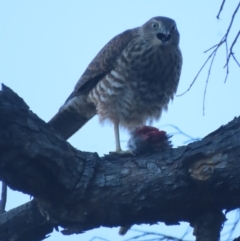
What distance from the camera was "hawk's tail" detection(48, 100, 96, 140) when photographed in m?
6.25

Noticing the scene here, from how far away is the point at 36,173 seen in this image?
371 centimetres

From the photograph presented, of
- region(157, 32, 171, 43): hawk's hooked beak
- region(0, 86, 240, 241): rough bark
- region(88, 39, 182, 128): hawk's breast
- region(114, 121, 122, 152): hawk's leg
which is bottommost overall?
region(0, 86, 240, 241): rough bark

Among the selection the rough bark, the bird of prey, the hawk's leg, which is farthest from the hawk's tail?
the rough bark

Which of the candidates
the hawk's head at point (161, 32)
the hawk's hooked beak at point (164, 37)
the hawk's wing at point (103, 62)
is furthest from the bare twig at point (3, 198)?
the hawk's hooked beak at point (164, 37)

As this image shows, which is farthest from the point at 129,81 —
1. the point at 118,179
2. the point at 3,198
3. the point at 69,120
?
the point at 118,179

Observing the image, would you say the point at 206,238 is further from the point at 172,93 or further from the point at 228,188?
the point at 172,93

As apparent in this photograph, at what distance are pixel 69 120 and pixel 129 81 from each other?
0.84 metres

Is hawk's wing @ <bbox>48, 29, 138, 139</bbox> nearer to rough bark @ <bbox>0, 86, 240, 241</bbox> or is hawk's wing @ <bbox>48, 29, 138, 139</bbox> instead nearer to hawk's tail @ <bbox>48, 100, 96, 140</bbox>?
hawk's tail @ <bbox>48, 100, 96, 140</bbox>

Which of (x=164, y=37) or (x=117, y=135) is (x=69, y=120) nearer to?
(x=117, y=135)

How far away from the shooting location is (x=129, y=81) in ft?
19.2

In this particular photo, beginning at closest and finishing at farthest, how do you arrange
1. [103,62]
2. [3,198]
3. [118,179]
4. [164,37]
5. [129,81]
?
1. [118,179]
2. [3,198]
3. [129,81]
4. [103,62]
5. [164,37]

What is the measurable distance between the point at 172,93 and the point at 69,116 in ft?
3.45

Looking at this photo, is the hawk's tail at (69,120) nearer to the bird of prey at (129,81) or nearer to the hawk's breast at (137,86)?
the bird of prey at (129,81)

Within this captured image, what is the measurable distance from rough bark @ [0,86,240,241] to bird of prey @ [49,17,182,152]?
173 cm
